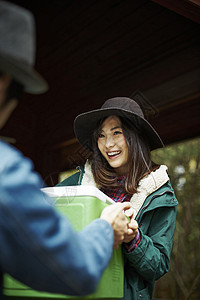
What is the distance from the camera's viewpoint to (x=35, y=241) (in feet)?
2.32

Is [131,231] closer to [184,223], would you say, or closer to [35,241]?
[35,241]

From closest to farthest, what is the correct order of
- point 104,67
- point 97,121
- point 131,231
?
1. point 131,231
2. point 97,121
3. point 104,67

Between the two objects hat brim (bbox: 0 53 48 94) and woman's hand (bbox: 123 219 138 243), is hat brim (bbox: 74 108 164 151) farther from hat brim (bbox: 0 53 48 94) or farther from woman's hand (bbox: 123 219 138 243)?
hat brim (bbox: 0 53 48 94)

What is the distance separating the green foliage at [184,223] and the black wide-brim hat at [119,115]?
3771 millimetres

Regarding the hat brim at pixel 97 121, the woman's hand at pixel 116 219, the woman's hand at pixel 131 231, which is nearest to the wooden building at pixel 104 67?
the hat brim at pixel 97 121

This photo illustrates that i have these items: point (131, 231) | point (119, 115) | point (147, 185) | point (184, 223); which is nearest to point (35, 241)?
point (131, 231)

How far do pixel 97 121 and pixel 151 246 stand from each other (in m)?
0.79

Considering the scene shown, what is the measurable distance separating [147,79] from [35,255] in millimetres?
3320

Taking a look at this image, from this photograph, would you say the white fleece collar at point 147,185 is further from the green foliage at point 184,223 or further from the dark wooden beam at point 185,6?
the green foliage at point 184,223

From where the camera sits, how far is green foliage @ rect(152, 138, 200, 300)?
5.77 meters

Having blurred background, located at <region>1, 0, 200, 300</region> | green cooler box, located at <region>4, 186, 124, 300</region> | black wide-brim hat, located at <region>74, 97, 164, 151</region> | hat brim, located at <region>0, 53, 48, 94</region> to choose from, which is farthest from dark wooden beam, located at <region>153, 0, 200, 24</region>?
hat brim, located at <region>0, 53, 48, 94</region>

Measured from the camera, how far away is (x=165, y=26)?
3.13m

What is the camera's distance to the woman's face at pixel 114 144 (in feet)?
6.34

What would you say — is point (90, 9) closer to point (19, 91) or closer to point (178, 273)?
point (19, 91)
